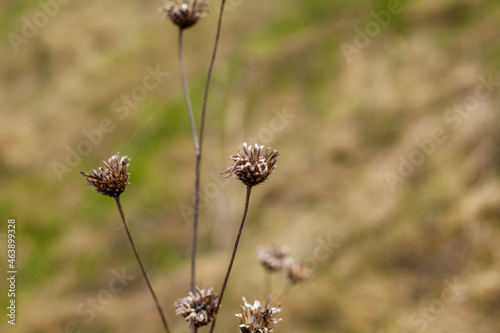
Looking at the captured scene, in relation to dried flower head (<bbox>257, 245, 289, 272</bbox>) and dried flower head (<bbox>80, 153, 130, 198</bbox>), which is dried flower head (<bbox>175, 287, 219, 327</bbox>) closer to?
dried flower head (<bbox>80, 153, 130, 198</bbox>)

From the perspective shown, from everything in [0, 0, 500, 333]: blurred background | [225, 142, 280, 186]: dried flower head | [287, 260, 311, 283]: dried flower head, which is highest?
[0, 0, 500, 333]: blurred background

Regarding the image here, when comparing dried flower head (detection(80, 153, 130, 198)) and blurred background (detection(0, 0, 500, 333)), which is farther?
blurred background (detection(0, 0, 500, 333))

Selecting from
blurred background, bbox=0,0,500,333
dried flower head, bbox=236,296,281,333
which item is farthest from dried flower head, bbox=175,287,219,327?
blurred background, bbox=0,0,500,333

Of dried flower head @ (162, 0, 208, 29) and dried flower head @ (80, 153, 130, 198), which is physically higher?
dried flower head @ (162, 0, 208, 29)

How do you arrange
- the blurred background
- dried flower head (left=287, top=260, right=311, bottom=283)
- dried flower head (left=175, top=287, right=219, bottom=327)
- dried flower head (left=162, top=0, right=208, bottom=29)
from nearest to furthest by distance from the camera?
1. dried flower head (left=175, top=287, right=219, bottom=327)
2. dried flower head (left=162, top=0, right=208, bottom=29)
3. dried flower head (left=287, top=260, right=311, bottom=283)
4. the blurred background

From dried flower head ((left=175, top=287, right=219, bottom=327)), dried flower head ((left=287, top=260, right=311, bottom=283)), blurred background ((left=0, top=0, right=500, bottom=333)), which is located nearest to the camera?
dried flower head ((left=175, top=287, right=219, bottom=327))

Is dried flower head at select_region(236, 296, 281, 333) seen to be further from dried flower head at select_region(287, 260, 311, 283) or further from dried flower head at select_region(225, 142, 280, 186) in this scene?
dried flower head at select_region(287, 260, 311, 283)

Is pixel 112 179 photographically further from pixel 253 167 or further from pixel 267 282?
pixel 267 282

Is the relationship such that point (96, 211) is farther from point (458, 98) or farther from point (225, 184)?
point (458, 98)
